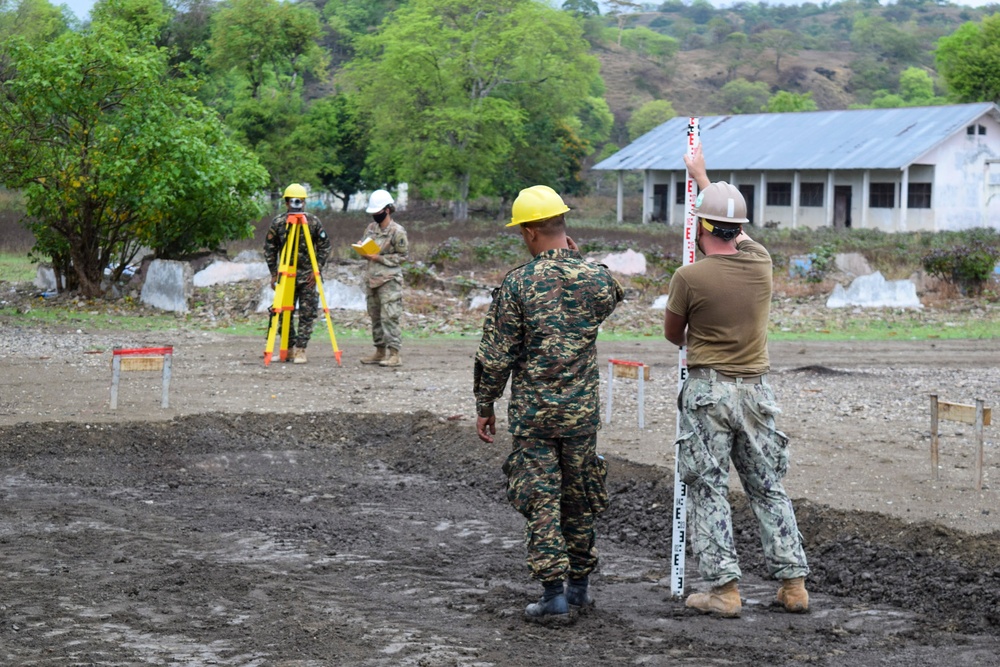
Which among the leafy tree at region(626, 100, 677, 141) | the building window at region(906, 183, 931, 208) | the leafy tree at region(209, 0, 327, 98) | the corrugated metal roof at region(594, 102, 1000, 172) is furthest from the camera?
the leafy tree at region(626, 100, 677, 141)

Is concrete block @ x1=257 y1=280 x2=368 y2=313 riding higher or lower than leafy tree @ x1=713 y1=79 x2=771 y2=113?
lower

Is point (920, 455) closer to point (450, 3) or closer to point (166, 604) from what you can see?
point (166, 604)

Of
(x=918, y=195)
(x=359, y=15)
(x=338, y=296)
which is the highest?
(x=359, y=15)

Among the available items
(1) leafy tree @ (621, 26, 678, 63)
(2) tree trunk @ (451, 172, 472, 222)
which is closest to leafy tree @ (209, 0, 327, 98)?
(2) tree trunk @ (451, 172, 472, 222)

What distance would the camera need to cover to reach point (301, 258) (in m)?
14.9

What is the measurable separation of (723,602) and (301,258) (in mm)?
9683

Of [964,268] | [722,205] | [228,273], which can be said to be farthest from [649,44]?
[722,205]

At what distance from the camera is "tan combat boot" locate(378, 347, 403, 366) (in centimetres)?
1528

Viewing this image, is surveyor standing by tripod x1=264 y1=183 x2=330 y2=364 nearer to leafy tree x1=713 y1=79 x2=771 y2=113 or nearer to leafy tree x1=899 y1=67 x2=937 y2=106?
leafy tree x1=899 y1=67 x2=937 y2=106

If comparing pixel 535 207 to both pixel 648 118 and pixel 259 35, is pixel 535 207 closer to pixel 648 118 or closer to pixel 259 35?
pixel 259 35

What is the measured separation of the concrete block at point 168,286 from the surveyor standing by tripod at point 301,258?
23.8ft

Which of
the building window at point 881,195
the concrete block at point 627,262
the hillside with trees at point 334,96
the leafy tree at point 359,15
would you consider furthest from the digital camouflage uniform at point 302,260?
the leafy tree at point 359,15

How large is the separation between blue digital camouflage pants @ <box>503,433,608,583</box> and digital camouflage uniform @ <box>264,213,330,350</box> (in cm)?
906

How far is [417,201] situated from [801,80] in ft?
264
